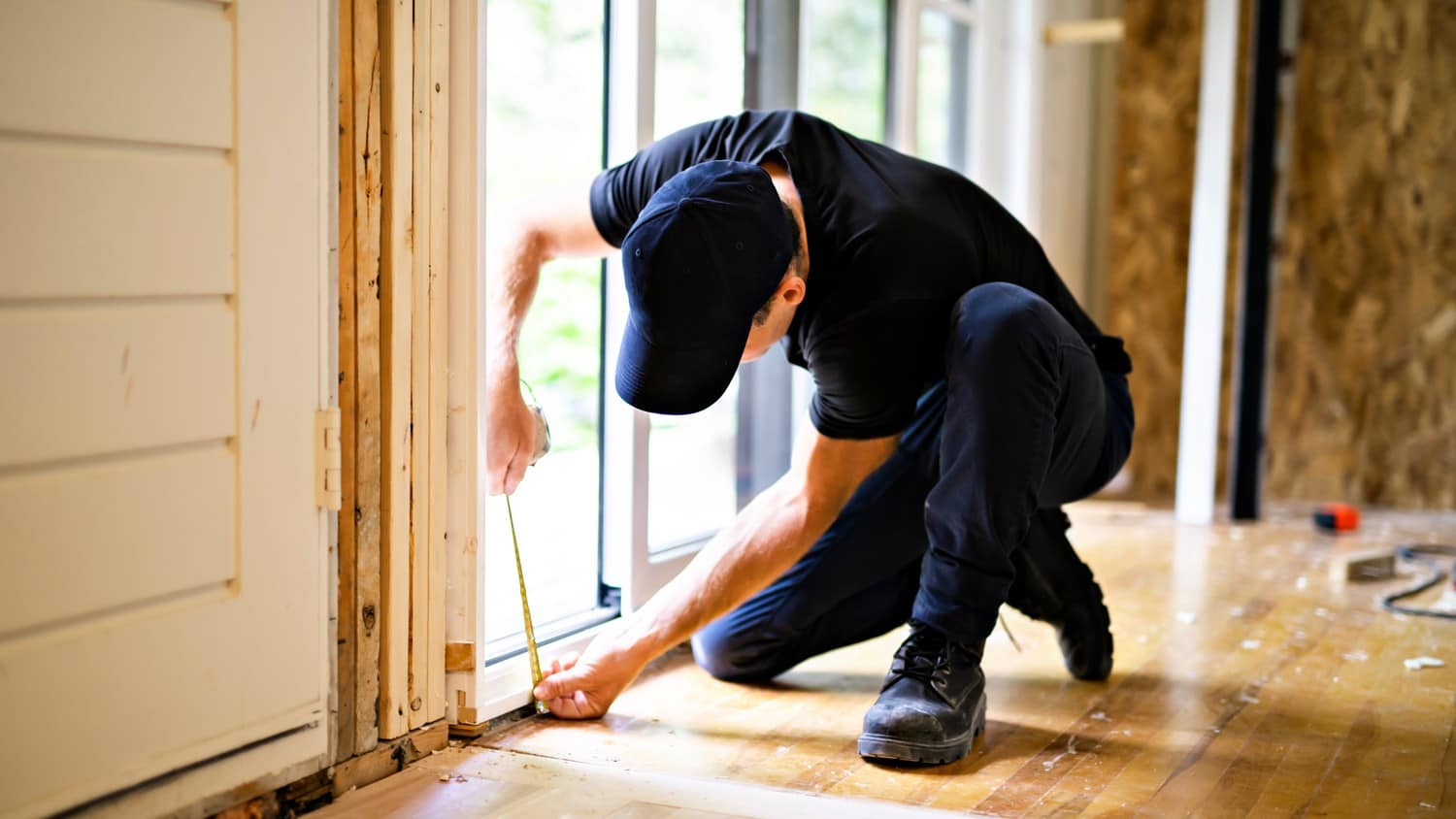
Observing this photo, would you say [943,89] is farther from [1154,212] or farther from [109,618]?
[109,618]

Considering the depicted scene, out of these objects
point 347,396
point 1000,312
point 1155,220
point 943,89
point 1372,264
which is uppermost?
point 943,89

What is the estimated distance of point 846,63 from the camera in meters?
3.00

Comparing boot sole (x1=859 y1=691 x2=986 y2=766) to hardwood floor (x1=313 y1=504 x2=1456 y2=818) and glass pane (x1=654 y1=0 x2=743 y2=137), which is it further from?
glass pane (x1=654 y1=0 x2=743 y2=137)

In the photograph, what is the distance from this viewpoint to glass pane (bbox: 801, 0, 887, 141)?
2.82 metres

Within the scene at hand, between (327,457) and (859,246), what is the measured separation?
2.20ft

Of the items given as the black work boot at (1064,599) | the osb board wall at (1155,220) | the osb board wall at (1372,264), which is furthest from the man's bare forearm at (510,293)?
the osb board wall at (1372,264)

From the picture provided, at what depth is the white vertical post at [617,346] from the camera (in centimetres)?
211

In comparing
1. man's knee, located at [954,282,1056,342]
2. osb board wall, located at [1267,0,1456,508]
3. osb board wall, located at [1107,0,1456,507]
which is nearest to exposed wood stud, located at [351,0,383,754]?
man's knee, located at [954,282,1056,342]

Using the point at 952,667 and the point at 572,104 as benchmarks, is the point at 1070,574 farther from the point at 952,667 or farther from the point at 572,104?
the point at 572,104

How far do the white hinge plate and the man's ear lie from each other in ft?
1.69

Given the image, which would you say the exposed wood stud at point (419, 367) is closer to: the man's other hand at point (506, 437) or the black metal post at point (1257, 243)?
the man's other hand at point (506, 437)

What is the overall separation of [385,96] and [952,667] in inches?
38.1

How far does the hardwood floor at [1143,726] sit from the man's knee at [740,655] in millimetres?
31

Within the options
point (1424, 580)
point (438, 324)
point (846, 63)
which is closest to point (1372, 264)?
point (1424, 580)
